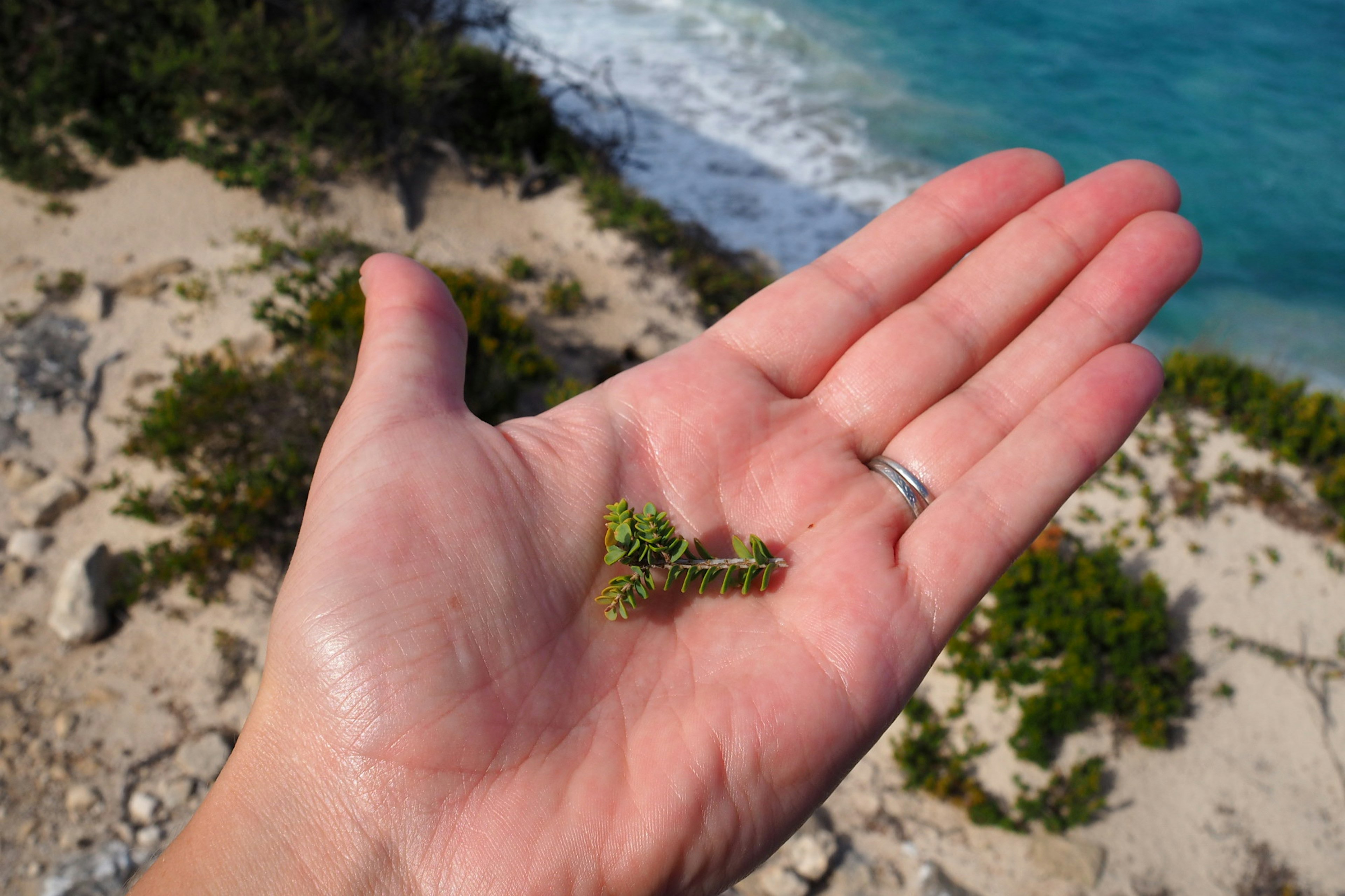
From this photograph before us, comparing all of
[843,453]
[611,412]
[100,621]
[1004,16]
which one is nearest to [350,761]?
[611,412]

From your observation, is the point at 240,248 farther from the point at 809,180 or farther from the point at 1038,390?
the point at 809,180

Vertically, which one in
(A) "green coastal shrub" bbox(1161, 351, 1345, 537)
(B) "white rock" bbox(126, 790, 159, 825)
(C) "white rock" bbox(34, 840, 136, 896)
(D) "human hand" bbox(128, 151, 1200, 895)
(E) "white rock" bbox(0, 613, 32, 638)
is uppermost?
(D) "human hand" bbox(128, 151, 1200, 895)

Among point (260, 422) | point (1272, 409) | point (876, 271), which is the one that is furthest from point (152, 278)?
point (1272, 409)

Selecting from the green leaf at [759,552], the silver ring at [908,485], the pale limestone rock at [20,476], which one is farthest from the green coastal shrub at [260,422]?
the green leaf at [759,552]

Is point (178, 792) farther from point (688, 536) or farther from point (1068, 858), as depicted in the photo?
point (1068, 858)

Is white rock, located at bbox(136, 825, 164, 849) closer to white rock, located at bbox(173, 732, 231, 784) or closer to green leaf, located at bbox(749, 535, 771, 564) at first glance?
white rock, located at bbox(173, 732, 231, 784)

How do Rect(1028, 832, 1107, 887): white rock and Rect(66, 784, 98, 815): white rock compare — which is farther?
Rect(1028, 832, 1107, 887): white rock

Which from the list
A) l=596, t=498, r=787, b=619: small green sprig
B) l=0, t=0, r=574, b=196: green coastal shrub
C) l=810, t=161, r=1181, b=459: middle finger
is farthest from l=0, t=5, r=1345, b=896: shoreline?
l=810, t=161, r=1181, b=459: middle finger
